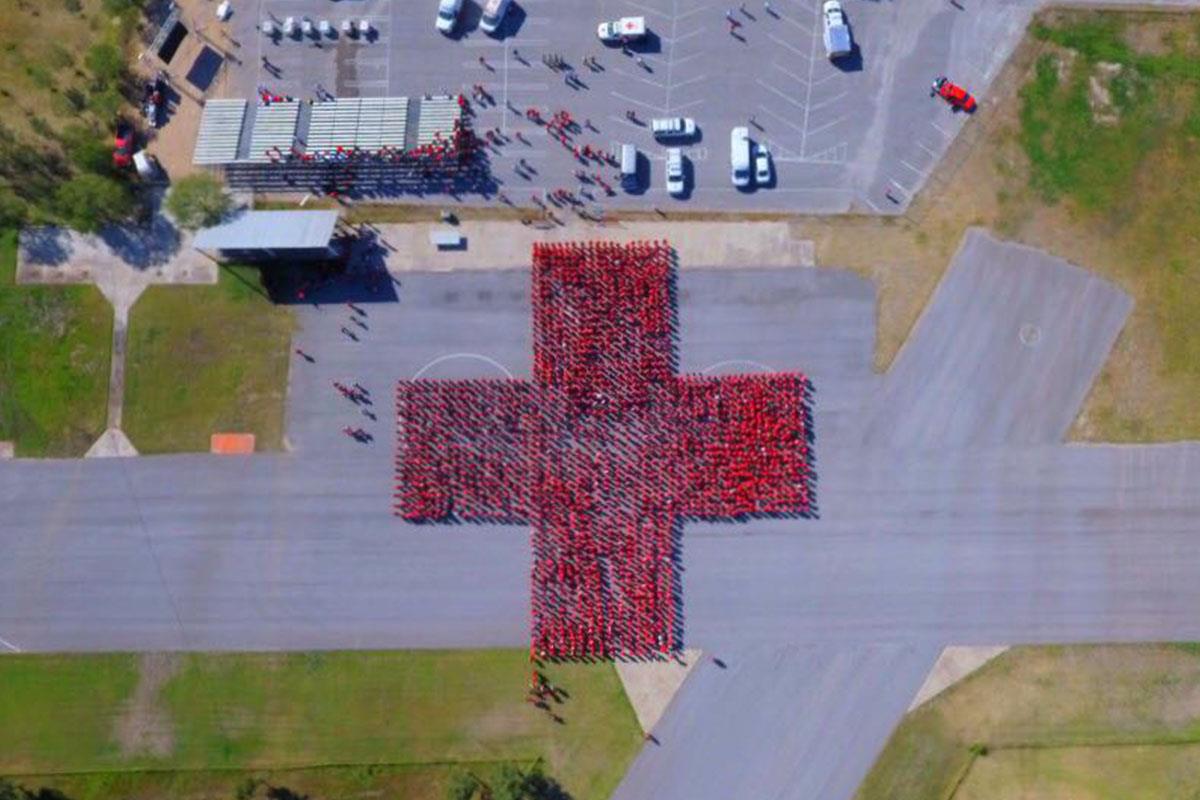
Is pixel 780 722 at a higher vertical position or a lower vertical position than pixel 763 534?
lower

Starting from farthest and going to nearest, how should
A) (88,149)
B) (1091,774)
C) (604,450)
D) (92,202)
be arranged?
(88,149) → (92,202) → (604,450) → (1091,774)

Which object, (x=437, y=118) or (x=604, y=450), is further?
(x=437, y=118)

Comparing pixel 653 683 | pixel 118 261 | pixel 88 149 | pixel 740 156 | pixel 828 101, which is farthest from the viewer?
pixel 118 261

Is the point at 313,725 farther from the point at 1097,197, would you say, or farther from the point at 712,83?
the point at 1097,197

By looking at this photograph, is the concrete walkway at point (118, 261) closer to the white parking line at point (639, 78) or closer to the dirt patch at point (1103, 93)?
the white parking line at point (639, 78)

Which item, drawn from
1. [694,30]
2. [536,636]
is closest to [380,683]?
[536,636]

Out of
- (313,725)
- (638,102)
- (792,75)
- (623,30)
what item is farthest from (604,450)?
(792,75)

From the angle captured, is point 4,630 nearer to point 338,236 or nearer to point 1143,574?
point 338,236

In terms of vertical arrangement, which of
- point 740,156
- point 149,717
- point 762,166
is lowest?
point 149,717
